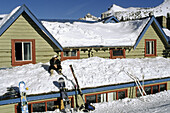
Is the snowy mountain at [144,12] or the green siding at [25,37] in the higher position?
the snowy mountain at [144,12]

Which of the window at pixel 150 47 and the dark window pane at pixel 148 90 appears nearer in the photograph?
the dark window pane at pixel 148 90

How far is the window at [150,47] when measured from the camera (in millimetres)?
16484

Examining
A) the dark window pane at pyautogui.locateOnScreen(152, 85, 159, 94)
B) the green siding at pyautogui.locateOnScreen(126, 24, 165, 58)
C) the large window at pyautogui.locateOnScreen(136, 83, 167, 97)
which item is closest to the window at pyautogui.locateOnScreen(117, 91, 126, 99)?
the large window at pyautogui.locateOnScreen(136, 83, 167, 97)

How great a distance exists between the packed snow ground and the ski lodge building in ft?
1.82

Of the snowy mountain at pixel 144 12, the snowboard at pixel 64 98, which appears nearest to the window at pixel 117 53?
the snowboard at pixel 64 98

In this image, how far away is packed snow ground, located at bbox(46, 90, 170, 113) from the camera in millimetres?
9089

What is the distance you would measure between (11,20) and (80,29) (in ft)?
19.7

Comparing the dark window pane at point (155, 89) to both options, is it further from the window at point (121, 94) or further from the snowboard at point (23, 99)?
the snowboard at point (23, 99)

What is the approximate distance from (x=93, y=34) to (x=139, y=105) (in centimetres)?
696

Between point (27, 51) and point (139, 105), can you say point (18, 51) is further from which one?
point (139, 105)

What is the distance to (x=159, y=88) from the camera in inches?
510

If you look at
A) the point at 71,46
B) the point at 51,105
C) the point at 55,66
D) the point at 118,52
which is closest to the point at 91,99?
the point at 51,105

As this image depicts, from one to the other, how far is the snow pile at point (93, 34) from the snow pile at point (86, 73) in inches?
54.4

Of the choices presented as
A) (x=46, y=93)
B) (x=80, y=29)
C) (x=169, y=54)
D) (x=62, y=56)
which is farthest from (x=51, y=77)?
(x=169, y=54)
